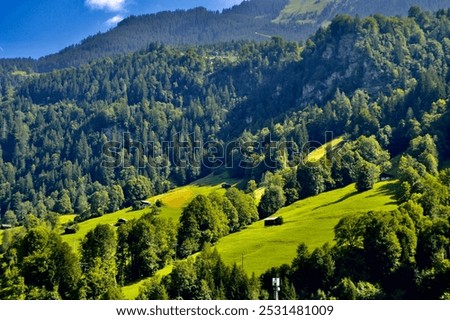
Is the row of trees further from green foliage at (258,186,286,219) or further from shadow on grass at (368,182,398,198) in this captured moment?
shadow on grass at (368,182,398,198)

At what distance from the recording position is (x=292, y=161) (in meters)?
197

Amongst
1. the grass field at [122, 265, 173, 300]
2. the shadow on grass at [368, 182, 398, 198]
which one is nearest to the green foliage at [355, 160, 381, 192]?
the shadow on grass at [368, 182, 398, 198]

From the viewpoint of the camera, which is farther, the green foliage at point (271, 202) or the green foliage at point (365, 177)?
the green foliage at point (271, 202)

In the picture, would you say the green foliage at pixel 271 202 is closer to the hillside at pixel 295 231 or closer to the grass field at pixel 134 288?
the hillside at pixel 295 231

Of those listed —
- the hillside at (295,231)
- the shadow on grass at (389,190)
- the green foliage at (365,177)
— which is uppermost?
the green foliage at (365,177)

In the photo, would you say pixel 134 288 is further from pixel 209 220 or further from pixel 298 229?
pixel 298 229

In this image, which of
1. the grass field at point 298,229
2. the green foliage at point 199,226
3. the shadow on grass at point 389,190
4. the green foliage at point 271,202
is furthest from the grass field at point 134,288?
the shadow on grass at point 389,190

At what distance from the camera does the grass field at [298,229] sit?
282ft

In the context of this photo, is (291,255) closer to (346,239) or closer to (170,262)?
(346,239)

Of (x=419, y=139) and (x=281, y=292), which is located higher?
(x=419, y=139)

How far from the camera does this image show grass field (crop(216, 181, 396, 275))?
85875 mm

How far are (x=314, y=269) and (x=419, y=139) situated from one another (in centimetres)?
9093
